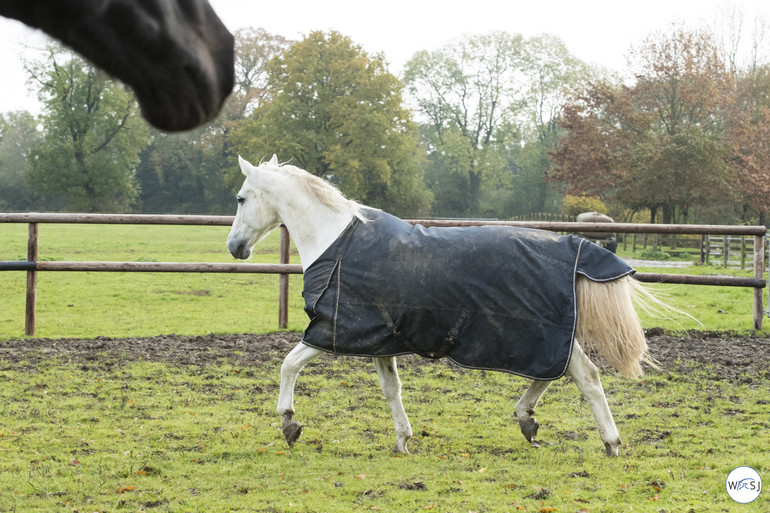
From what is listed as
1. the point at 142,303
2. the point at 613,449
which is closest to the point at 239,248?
the point at 613,449

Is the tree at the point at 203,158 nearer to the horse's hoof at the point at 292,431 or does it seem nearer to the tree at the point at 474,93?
the tree at the point at 474,93

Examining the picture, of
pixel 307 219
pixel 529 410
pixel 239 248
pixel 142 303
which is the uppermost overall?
pixel 307 219

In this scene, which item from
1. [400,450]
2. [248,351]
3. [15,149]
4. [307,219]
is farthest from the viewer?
[15,149]

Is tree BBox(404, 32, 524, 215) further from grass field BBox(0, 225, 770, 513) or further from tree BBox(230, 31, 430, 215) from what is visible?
grass field BBox(0, 225, 770, 513)

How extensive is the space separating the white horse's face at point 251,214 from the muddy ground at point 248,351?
2.00 meters

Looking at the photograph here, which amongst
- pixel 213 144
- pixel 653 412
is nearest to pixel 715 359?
pixel 653 412

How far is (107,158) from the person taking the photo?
39562 mm

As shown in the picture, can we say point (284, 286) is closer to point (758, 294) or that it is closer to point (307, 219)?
point (307, 219)

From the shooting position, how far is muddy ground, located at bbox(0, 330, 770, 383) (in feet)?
21.2

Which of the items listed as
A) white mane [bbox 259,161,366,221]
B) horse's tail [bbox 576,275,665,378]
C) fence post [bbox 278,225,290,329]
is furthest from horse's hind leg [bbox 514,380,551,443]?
fence post [bbox 278,225,290,329]

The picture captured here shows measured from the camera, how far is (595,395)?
13.5ft

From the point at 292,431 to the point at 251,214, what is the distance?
1486 millimetres

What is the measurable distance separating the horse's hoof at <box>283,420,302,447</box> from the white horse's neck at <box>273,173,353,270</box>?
96 cm

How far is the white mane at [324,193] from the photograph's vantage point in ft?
14.5
